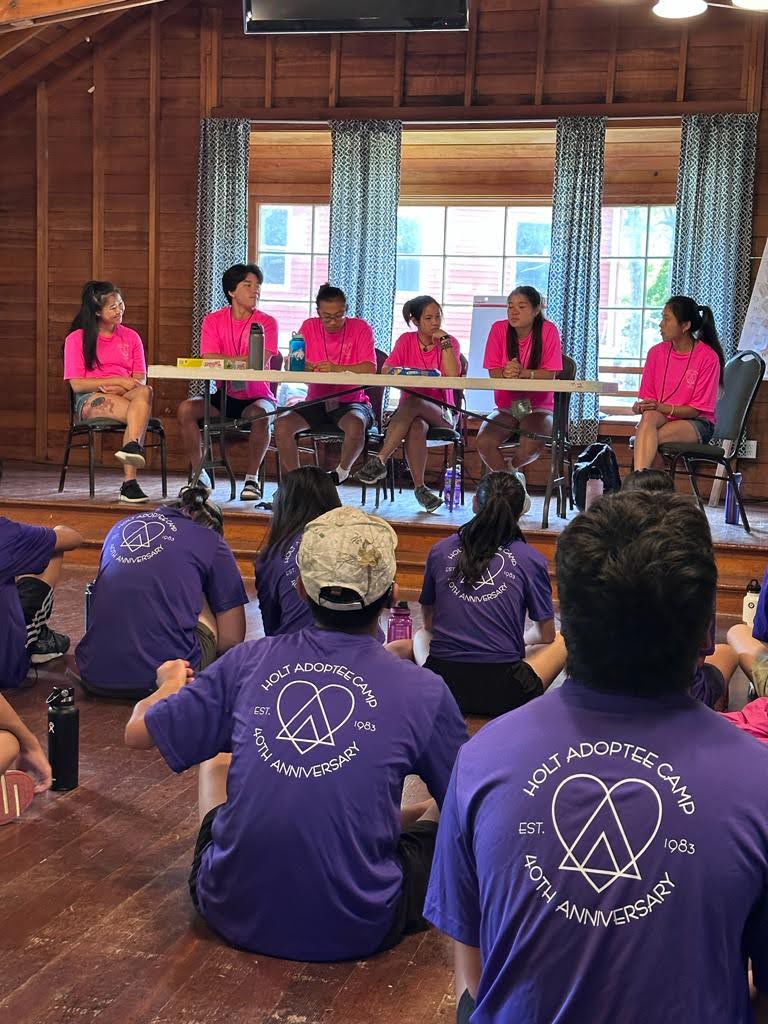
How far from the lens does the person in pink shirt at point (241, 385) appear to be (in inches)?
248

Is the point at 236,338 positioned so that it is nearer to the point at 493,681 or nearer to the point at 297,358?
the point at 297,358

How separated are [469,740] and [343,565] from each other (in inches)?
24.8

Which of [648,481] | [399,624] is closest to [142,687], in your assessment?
[399,624]

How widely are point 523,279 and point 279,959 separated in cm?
642

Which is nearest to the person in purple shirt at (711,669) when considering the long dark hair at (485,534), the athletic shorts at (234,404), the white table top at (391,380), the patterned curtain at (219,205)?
the long dark hair at (485,534)

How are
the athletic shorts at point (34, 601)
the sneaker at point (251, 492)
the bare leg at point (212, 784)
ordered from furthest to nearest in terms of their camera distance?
the sneaker at point (251, 492) → the athletic shorts at point (34, 601) → the bare leg at point (212, 784)

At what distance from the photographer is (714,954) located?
1162mm

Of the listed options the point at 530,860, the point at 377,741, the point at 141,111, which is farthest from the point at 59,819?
the point at 141,111

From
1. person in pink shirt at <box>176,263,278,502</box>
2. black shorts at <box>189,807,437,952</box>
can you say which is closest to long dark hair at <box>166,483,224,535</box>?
black shorts at <box>189,807,437,952</box>

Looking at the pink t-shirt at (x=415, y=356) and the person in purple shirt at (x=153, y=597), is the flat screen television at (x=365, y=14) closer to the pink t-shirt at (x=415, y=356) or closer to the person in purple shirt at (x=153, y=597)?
the pink t-shirt at (x=415, y=356)

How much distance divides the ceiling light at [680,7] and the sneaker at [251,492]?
3.05 m

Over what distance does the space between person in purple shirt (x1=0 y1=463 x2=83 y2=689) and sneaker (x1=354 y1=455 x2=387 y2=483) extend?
246cm

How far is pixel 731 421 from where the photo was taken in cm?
593

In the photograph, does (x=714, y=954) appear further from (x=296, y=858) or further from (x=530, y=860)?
(x=296, y=858)
